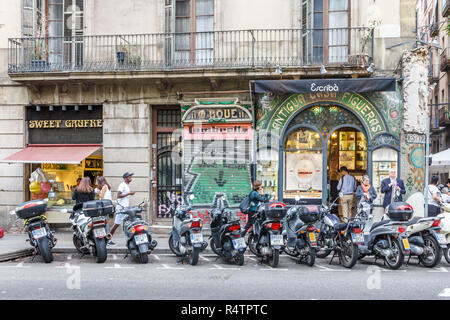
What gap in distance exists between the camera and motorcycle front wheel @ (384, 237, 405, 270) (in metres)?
8.87

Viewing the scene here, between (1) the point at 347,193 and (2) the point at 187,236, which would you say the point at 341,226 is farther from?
(1) the point at 347,193

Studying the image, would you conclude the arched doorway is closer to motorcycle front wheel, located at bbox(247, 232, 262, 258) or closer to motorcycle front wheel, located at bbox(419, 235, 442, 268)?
motorcycle front wheel, located at bbox(247, 232, 262, 258)

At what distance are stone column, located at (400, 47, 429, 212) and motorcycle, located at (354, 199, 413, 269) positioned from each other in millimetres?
5021

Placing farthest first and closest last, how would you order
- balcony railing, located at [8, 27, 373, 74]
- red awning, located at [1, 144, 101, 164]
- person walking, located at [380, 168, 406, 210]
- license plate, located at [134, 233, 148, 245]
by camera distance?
red awning, located at [1, 144, 101, 164] < balcony railing, located at [8, 27, 373, 74] < person walking, located at [380, 168, 406, 210] < license plate, located at [134, 233, 148, 245]

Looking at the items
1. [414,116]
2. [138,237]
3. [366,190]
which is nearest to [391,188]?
[366,190]

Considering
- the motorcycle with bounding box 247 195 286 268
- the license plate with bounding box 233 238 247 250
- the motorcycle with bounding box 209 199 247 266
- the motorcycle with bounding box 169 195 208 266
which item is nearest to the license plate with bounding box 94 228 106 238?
the motorcycle with bounding box 169 195 208 266

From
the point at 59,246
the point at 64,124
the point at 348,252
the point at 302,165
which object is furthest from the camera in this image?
the point at 64,124

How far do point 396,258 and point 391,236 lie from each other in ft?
1.34

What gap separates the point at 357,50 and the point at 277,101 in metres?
2.72

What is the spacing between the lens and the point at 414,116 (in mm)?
13875

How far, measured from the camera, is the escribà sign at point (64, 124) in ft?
50.2

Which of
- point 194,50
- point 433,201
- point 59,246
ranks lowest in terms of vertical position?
point 59,246
